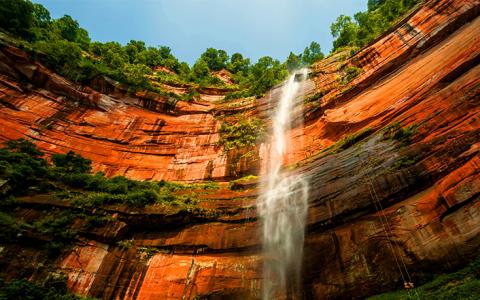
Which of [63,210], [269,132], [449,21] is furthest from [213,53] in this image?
[63,210]

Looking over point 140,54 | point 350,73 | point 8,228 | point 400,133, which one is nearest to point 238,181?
point 400,133

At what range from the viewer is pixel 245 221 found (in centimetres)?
1265

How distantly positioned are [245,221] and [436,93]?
10.2 m

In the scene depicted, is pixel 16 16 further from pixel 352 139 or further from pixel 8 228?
pixel 352 139

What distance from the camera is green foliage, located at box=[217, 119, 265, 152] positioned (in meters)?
21.1

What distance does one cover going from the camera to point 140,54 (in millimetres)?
37531

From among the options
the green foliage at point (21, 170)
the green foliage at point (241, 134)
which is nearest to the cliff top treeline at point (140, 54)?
the green foliage at point (241, 134)

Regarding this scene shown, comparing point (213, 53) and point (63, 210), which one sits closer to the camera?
point (63, 210)

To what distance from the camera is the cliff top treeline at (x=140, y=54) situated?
2166 cm

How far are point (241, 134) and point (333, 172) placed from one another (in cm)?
1072

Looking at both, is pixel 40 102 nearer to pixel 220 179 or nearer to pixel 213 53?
pixel 220 179

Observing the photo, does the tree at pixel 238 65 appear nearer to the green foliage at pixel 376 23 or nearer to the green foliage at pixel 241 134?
the green foliage at pixel 376 23

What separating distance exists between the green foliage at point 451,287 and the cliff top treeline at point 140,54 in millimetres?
21204

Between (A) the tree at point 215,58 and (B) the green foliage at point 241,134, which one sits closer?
(B) the green foliage at point 241,134
